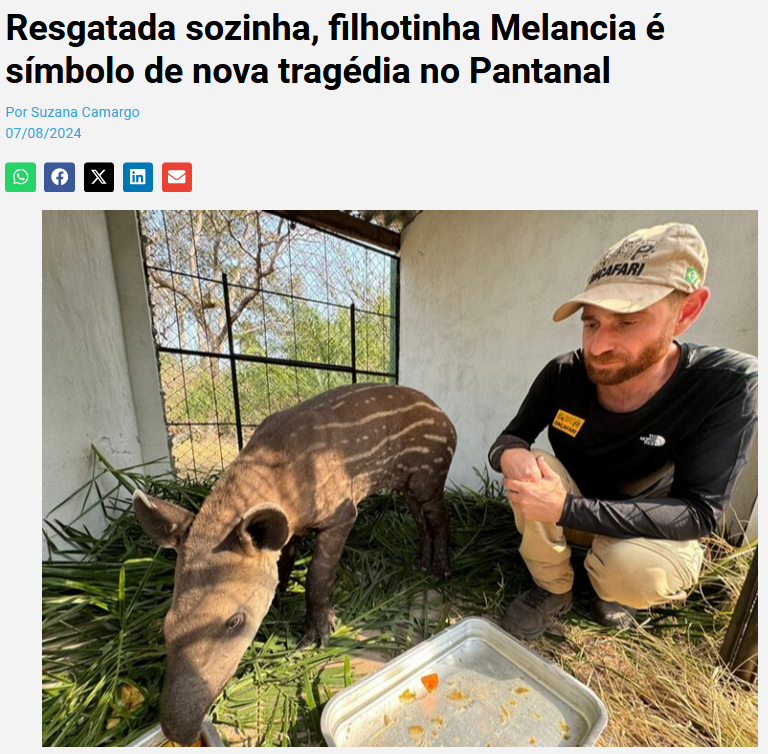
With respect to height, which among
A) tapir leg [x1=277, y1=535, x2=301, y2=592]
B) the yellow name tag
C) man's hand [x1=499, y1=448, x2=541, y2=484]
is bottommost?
tapir leg [x1=277, y1=535, x2=301, y2=592]

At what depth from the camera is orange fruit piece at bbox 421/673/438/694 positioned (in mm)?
1483

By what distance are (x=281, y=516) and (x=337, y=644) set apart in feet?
2.94

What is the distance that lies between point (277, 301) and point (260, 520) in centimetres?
338

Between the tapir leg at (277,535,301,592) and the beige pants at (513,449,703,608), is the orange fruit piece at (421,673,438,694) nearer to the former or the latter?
the beige pants at (513,449,703,608)

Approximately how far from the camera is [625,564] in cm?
154

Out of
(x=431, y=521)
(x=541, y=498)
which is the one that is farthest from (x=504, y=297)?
(x=541, y=498)
